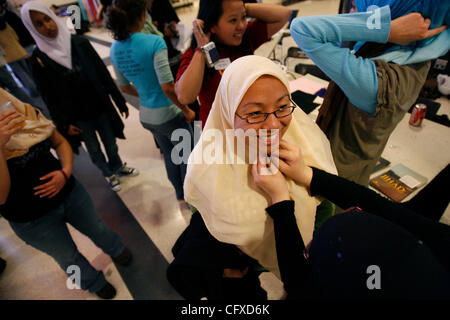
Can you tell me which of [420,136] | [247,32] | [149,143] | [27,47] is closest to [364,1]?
[247,32]

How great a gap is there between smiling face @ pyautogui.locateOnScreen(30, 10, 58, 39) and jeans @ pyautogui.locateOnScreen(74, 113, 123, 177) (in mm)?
789

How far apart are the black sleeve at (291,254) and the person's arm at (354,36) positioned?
1.90 feet

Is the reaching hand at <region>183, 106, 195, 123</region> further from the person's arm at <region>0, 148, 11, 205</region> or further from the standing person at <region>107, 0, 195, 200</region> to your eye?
the person's arm at <region>0, 148, 11, 205</region>

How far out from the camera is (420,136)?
211 cm

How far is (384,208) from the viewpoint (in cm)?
72

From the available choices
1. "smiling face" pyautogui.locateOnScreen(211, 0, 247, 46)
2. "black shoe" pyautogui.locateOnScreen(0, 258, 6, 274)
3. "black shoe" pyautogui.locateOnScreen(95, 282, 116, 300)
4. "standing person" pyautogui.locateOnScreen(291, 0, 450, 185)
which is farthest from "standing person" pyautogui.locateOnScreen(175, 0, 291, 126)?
"black shoe" pyautogui.locateOnScreen(0, 258, 6, 274)

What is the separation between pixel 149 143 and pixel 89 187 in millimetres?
1009

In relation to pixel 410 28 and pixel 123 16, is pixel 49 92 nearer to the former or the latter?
pixel 123 16

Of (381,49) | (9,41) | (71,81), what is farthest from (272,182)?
(9,41)

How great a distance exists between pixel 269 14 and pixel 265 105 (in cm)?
104

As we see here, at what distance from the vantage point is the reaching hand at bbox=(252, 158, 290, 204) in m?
0.77
